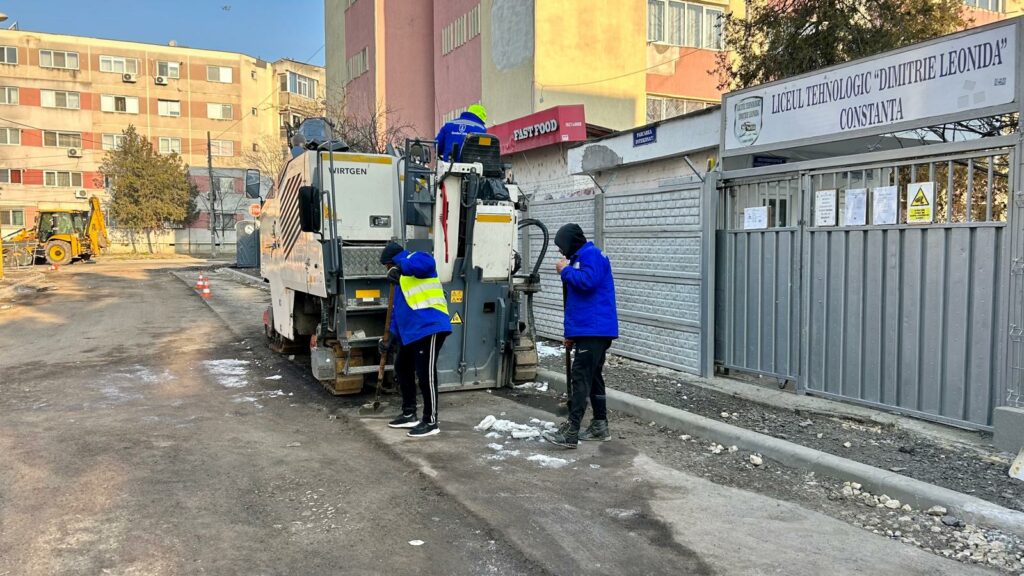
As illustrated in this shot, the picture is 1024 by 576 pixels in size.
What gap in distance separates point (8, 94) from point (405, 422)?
62.9 meters

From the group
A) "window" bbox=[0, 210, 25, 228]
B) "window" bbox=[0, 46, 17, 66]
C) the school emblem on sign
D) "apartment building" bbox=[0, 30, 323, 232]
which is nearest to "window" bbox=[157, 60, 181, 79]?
"apartment building" bbox=[0, 30, 323, 232]

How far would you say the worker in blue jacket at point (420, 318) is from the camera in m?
6.29

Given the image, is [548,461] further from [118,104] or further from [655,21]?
[118,104]

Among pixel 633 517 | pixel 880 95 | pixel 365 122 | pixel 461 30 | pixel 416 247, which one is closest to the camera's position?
pixel 633 517

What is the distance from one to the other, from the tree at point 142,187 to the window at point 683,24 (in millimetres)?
36412

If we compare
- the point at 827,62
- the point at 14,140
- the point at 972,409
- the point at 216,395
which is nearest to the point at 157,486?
the point at 216,395

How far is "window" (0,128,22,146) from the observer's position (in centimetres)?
5478

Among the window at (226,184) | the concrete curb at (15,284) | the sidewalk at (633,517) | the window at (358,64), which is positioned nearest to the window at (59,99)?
the window at (226,184)

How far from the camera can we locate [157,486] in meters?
4.95

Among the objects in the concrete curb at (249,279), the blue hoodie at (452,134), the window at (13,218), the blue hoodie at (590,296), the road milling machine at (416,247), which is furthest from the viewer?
the window at (13,218)

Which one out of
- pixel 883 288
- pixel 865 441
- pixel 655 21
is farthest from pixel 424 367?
pixel 655 21

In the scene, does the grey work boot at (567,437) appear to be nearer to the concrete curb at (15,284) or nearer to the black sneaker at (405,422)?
the black sneaker at (405,422)

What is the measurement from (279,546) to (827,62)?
44.0ft

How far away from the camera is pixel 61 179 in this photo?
56.1m
